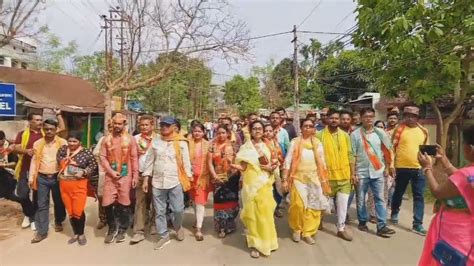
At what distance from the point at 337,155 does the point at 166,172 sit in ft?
6.90

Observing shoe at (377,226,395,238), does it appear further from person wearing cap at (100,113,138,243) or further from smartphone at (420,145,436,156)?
person wearing cap at (100,113,138,243)

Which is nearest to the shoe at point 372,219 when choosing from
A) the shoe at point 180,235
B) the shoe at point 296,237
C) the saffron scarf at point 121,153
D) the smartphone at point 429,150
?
the shoe at point 296,237

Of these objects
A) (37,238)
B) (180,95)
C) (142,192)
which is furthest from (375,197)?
(180,95)

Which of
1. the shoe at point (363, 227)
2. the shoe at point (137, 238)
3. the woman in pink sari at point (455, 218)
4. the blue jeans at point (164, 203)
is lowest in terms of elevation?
the shoe at point (137, 238)

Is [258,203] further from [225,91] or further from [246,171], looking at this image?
[225,91]

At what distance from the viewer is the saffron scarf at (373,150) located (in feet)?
16.7

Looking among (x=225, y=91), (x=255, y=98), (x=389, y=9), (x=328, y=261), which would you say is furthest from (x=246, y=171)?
(x=225, y=91)

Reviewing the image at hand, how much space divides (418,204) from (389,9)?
12.0 feet

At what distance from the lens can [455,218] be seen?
7.82 ft

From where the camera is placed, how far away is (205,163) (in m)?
5.15

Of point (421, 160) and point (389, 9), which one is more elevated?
point (389, 9)

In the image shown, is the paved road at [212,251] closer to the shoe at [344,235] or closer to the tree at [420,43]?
the shoe at [344,235]

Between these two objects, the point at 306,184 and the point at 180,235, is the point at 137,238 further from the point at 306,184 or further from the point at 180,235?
the point at 306,184

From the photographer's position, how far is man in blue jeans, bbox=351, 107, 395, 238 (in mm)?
5051
